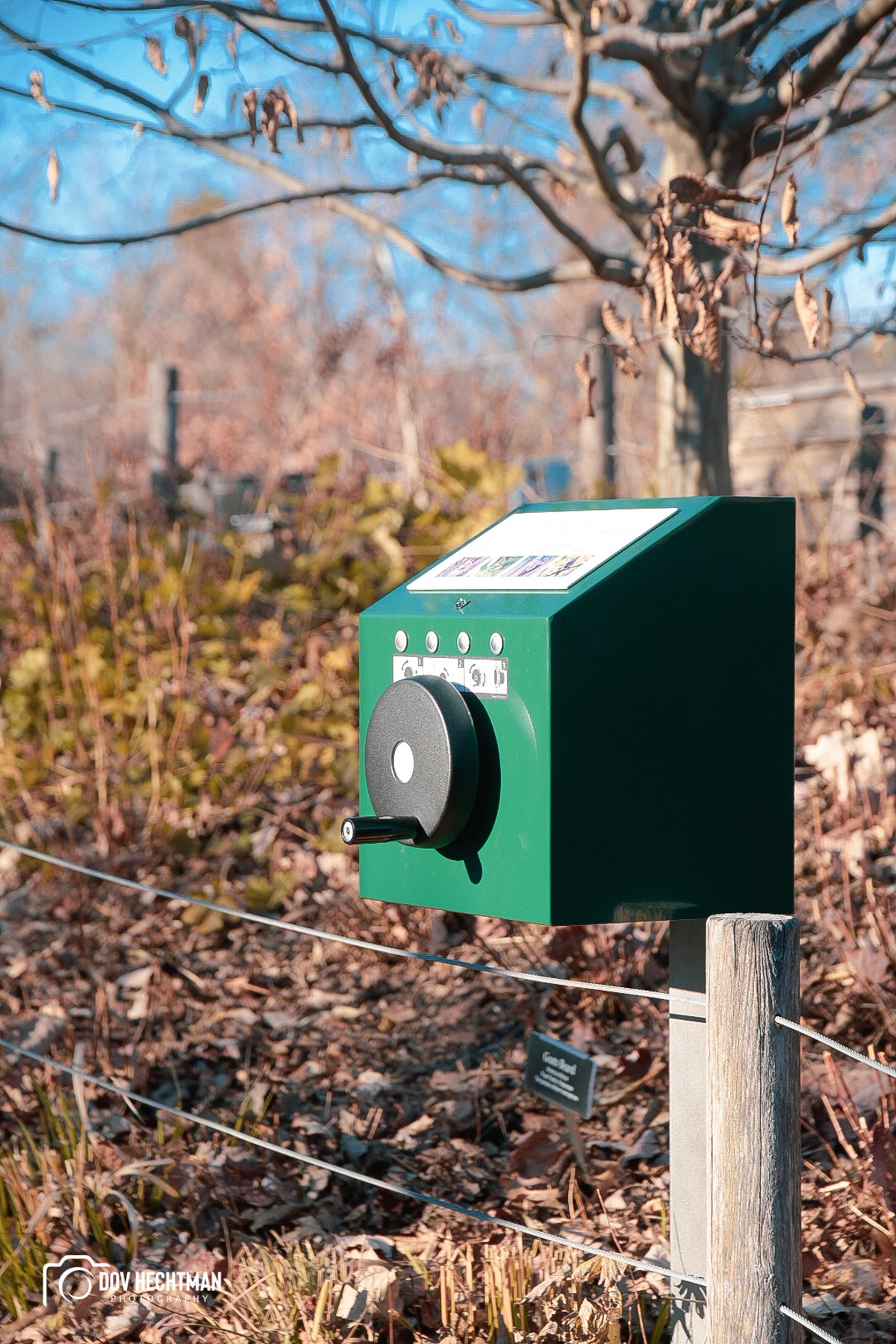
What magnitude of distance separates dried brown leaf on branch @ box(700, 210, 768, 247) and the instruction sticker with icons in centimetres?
118

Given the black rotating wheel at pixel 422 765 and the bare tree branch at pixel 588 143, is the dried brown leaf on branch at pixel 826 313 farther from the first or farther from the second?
the black rotating wheel at pixel 422 765

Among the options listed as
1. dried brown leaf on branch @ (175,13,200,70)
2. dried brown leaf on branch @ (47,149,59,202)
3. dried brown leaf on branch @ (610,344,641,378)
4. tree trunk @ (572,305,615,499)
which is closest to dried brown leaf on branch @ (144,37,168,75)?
dried brown leaf on branch @ (175,13,200,70)

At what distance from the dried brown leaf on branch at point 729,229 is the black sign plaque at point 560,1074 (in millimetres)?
1550

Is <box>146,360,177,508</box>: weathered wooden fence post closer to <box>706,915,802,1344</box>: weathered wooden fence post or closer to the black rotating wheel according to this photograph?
the black rotating wheel

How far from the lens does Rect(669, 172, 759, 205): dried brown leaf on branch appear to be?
8.35 feet

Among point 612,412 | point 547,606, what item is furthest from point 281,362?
point 547,606

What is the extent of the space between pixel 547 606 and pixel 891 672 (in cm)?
321

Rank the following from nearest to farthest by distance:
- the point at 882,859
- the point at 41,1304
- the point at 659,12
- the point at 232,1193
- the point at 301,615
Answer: the point at 41,1304
the point at 232,1193
the point at 659,12
the point at 882,859
the point at 301,615

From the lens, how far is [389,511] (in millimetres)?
5793

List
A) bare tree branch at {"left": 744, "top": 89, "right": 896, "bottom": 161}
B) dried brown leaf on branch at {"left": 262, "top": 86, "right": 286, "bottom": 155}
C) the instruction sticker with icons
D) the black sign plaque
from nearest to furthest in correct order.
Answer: the instruction sticker with icons, the black sign plaque, dried brown leaf on branch at {"left": 262, "top": 86, "right": 286, "bottom": 155}, bare tree branch at {"left": 744, "top": 89, "right": 896, "bottom": 161}

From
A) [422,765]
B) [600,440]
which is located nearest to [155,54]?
[422,765]

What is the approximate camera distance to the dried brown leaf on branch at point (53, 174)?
286 cm

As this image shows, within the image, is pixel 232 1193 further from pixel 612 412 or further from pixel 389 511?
pixel 612 412

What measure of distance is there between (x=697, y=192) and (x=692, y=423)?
0.93 meters
